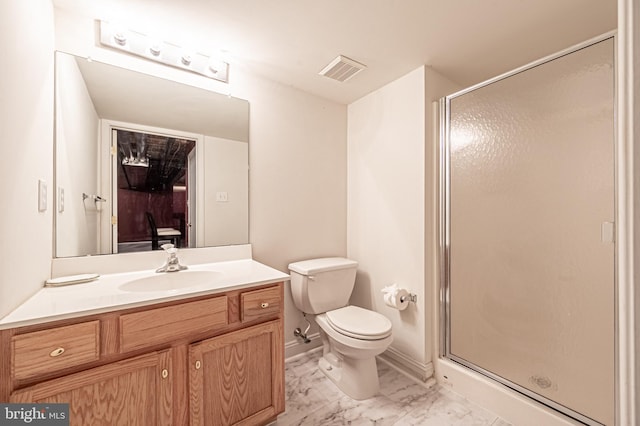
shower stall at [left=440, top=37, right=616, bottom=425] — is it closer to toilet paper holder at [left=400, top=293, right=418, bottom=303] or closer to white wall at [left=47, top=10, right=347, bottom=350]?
toilet paper holder at [left=400, top=293, right=418, bottom=303]

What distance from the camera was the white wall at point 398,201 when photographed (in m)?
Result: 1.83

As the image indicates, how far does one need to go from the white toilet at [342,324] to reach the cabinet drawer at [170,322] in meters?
0.76

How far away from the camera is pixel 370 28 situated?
4.87 ft

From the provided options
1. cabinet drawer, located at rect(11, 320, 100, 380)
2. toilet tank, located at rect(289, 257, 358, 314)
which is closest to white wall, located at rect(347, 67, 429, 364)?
toilet tank, located at rect(289, 257, 358, 314)

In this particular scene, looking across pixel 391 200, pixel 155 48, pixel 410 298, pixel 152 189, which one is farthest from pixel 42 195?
pixel 410 298

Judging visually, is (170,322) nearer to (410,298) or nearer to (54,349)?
(54,349)

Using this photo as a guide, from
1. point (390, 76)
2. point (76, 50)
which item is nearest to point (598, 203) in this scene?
point (390, 76)

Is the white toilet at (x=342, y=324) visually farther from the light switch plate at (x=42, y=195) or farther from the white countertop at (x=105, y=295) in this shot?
the light switch plate at (x=42, y=195)

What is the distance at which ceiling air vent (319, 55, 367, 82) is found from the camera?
1.77 meters

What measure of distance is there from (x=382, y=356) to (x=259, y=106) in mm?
2121

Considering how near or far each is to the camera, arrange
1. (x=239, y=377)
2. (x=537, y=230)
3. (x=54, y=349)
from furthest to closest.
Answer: (x=537, y=230), (x=239, y=377), (x=54, y=349)

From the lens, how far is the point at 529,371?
149 centimetres

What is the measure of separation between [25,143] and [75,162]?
15.0 inches

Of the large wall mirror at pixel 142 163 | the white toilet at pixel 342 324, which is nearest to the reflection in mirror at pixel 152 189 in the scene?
the large wall mirror at pixel 142 163
